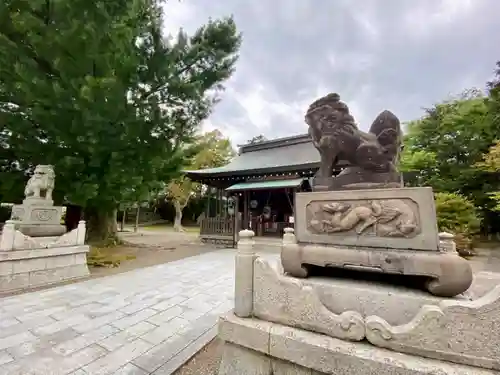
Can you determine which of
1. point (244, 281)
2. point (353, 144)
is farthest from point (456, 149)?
point (244, 281)

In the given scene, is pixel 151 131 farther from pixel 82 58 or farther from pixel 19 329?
pixel 19 329

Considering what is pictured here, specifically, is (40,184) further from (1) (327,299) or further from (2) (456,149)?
(2) (456,149)

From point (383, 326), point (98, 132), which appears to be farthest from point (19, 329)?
point (98, 132)

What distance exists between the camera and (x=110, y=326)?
9.96 feet

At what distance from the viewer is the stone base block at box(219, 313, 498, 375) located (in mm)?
1442

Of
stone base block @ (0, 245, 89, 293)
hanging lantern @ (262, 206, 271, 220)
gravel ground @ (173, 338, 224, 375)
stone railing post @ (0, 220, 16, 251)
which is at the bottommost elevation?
gravel ground @ (173, 338, 224, 375)

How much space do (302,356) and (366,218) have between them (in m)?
1.11

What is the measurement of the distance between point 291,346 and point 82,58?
307 inches

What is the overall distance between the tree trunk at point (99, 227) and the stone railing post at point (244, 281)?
Result: 9305mm

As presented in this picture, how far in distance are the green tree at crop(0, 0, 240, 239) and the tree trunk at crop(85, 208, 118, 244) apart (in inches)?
20.9

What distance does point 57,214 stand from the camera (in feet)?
19.5

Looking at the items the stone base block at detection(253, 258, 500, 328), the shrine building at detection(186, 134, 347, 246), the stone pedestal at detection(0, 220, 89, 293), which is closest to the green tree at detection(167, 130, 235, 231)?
the shrine building at detection(186, 134, 347, 246)

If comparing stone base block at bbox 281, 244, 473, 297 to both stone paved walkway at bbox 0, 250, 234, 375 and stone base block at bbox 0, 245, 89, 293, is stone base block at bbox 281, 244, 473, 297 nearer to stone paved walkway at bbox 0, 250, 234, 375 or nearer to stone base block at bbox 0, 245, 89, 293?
stone paved walkway at bbox 0, 250, 234, 375

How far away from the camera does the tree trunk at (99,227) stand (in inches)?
387
